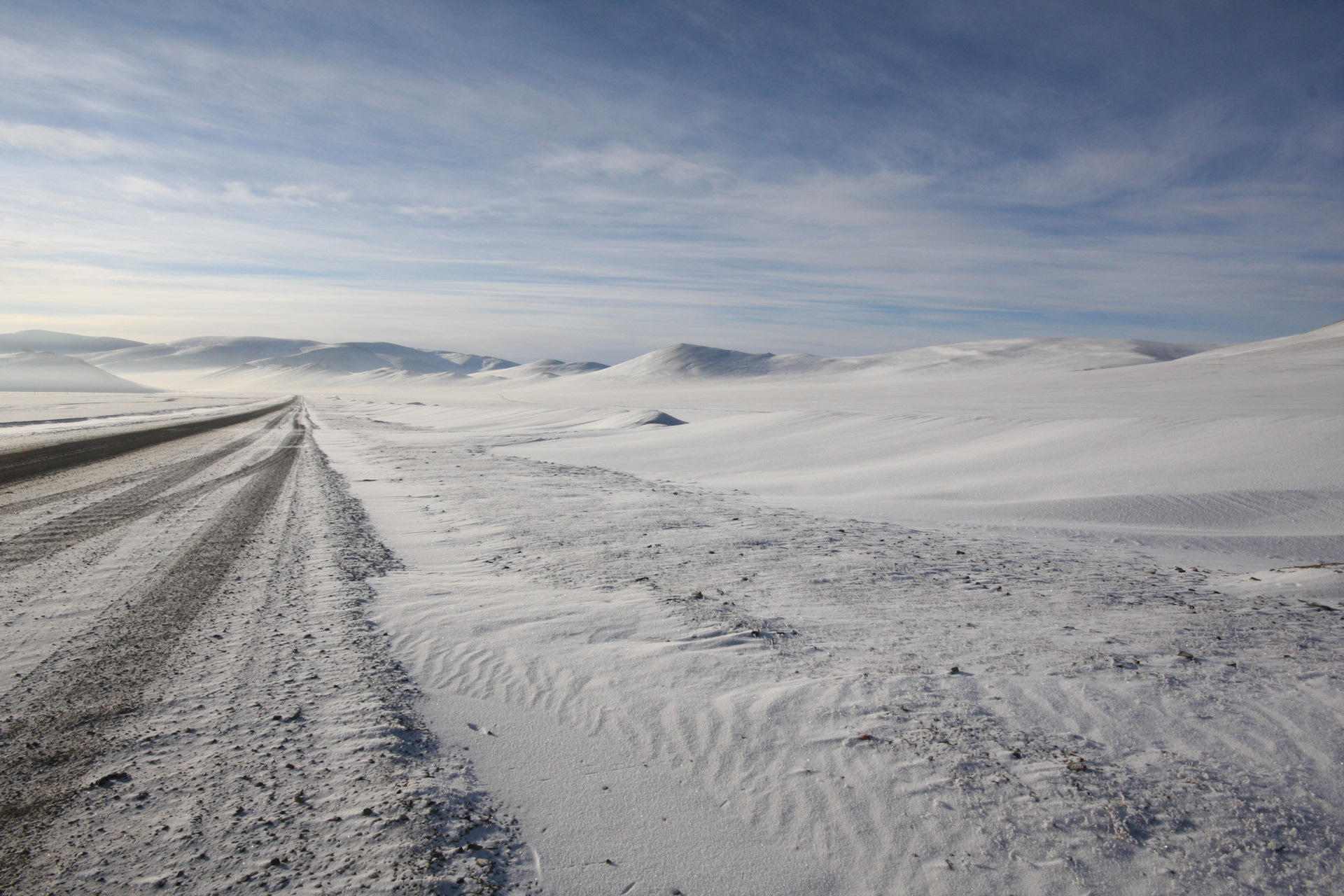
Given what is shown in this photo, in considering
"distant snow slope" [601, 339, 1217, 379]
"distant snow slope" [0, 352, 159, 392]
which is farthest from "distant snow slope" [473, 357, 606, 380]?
"distant snow slope" [0, 352, 159, 392]

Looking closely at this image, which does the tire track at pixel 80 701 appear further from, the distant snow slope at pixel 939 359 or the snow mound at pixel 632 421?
the distant snow slope at pixel 939 359

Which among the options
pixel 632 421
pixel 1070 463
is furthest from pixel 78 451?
pixel 1070 463

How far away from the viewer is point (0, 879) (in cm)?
179

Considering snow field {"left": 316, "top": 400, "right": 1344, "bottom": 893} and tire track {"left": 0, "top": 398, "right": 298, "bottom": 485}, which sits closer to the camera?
snow field {"left": 316, "top": 400, "right": 1344, "bottom": 893}

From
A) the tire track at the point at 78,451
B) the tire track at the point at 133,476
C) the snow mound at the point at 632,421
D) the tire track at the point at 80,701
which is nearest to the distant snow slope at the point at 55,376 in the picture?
the tire track at the point at 78,451

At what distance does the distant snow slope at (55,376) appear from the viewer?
111m

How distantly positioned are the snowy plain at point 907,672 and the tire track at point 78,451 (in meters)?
6.45

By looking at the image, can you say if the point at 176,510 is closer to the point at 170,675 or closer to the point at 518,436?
the point at 170,675

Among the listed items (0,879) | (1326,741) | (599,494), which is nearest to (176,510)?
(599,494)

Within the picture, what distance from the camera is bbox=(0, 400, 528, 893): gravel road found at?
6.22 ft

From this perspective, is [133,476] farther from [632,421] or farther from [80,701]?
[632,421]

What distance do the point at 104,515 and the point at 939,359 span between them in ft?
307

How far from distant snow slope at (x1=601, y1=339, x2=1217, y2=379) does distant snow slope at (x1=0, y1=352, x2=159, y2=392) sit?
318 ft

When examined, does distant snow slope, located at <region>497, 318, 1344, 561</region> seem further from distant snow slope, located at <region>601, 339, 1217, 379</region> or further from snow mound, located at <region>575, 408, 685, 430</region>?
distant snow slope, located at <region>601, 339, 1217, 379</region>
